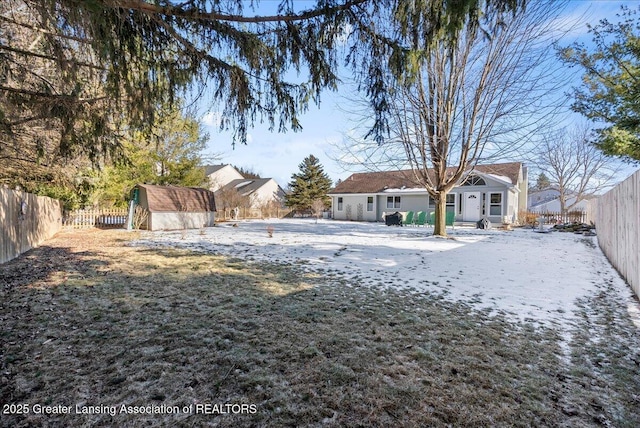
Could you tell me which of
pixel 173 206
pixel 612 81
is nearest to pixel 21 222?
pixel 173 206

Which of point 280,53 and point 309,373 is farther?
point 280,53

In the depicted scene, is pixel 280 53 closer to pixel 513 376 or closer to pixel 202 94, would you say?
pixel 202 94

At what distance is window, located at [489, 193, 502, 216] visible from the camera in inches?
844

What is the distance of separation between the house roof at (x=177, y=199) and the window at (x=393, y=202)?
571 inches

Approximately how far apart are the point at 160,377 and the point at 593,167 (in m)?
35.5

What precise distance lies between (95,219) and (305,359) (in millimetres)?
19077

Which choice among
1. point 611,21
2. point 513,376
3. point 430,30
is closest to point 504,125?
point 611,21

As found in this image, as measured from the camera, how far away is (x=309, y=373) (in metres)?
2.55

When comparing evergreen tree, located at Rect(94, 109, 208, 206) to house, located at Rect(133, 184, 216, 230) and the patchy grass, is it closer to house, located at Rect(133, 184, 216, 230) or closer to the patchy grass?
house, located at Rect(133, 184, 216, 230)

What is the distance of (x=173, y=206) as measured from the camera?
16.3 m

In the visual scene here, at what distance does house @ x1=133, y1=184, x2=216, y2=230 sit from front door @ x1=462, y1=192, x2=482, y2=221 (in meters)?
18.1

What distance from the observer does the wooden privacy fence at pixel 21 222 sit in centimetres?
686

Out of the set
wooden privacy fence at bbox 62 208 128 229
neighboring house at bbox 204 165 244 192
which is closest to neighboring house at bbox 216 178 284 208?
neighboring house at bbox 204 165 244 192

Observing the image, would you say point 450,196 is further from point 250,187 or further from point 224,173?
point 224,173
